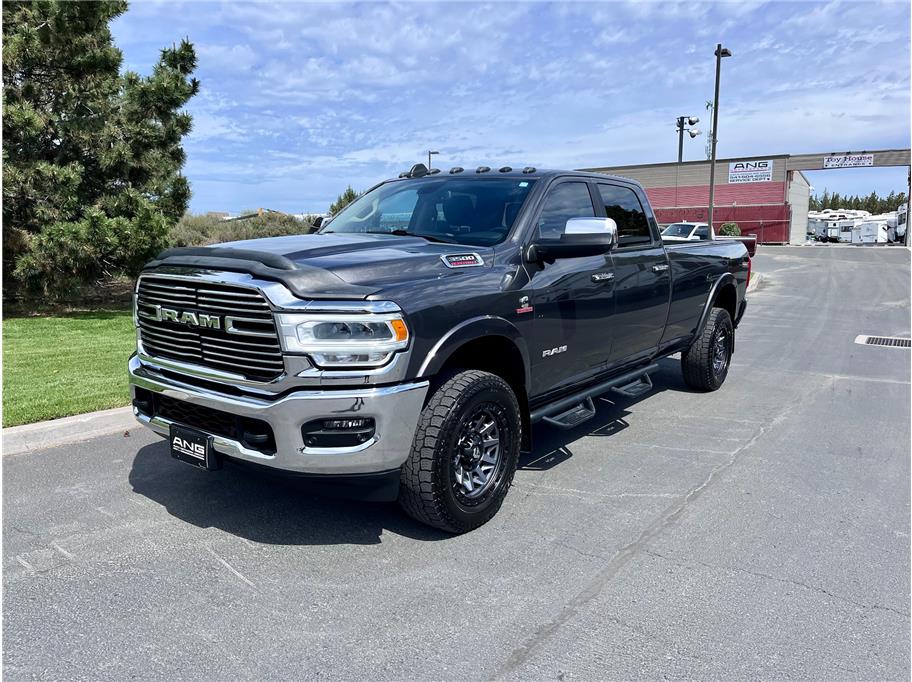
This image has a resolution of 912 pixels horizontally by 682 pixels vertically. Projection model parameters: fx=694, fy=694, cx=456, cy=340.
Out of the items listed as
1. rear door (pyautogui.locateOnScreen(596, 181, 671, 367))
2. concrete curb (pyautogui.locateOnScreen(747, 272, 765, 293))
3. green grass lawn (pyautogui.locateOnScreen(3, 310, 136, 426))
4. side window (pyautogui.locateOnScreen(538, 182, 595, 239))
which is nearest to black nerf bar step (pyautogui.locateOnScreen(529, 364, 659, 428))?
rear door (pyautogui.locateOnScreen(596, 181, 671, 367))

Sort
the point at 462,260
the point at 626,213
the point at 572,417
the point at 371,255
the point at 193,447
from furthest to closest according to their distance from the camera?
the point at 626,213
the point at 572,417
the point at 462,260
the point at 371,255
the point at 193,447

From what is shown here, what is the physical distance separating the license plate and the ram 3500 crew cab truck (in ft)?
0.04

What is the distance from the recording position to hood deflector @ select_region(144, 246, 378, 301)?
10.6ft

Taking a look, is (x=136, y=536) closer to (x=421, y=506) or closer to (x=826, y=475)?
(x=421, y=506)

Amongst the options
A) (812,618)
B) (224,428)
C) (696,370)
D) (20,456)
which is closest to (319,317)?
(224,428)

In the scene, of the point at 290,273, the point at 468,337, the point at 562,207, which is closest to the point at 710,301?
the point at 562,207

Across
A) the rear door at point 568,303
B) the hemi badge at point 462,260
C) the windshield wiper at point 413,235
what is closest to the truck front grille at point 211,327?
the hemi badge at point 462,260

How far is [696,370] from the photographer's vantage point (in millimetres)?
7070

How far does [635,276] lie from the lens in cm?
537

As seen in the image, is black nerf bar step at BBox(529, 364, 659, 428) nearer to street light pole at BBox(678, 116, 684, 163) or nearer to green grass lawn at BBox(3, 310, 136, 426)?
green grass lawn at BBox(3, 310, 136, 426)

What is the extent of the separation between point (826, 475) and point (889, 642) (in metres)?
2.13

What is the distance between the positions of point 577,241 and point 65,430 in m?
4.16

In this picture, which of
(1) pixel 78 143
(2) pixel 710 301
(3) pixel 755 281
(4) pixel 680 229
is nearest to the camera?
(2) pixel 710 301

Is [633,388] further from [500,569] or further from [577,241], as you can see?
[500,569]
